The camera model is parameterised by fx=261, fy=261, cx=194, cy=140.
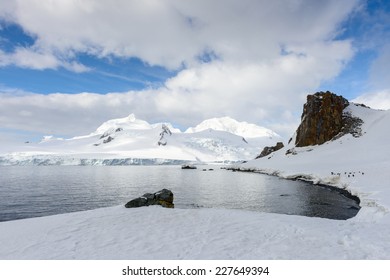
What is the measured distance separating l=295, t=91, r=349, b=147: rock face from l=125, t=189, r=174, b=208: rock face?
109057mm

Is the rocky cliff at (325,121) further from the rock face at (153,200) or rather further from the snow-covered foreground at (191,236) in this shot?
the rock face at (153,200)

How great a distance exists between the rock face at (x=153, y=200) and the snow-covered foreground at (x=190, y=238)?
3.76 m

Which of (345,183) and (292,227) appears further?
(345,183)

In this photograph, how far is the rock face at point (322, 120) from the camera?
119250 millimetres

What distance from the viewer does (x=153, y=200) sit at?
85.7 feet

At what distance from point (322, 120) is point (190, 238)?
406ft

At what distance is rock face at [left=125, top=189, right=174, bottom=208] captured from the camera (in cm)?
2506

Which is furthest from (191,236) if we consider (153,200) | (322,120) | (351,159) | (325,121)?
(322,120)

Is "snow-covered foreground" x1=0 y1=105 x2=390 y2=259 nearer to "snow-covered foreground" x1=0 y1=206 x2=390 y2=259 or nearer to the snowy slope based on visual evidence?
"snow-covered foreground" x1=0 y1=206 x2=390 y2=259

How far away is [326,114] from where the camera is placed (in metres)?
123

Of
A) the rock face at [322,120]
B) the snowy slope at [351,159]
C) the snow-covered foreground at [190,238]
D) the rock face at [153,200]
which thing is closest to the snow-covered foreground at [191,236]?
the snow-covered foreground at [190,238]

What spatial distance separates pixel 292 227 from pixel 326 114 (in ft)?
398
